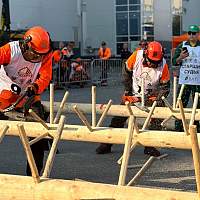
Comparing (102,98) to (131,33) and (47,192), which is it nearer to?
(47,192)

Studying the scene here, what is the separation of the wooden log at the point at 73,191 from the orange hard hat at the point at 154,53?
3.90 meters

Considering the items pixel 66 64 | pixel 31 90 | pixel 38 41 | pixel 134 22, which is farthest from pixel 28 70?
pixel 134 22

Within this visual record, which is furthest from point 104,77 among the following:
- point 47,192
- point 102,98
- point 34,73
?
point 47,192

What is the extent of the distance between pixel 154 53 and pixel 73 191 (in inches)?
161

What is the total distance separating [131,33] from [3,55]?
25.1m

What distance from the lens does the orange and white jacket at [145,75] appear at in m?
7.38

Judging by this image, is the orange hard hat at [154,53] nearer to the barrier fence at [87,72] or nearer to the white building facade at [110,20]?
the barrier fence at [87,72]

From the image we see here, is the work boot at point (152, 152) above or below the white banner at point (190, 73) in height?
below

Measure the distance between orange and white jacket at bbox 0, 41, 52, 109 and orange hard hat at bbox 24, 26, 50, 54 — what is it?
0.20 meters

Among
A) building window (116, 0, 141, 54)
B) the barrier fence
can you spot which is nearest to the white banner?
the barrier fence

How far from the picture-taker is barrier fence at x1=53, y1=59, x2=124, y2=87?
17.8 meters

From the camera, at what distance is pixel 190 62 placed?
8.64 meters

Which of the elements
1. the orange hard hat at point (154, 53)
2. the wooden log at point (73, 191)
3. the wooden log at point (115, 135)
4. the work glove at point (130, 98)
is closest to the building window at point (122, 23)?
the work glove at point (130, 98)

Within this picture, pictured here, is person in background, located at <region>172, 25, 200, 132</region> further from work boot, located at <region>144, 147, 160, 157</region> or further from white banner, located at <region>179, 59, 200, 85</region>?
work boot, located at <region>144, 147, 160, 157</region>
